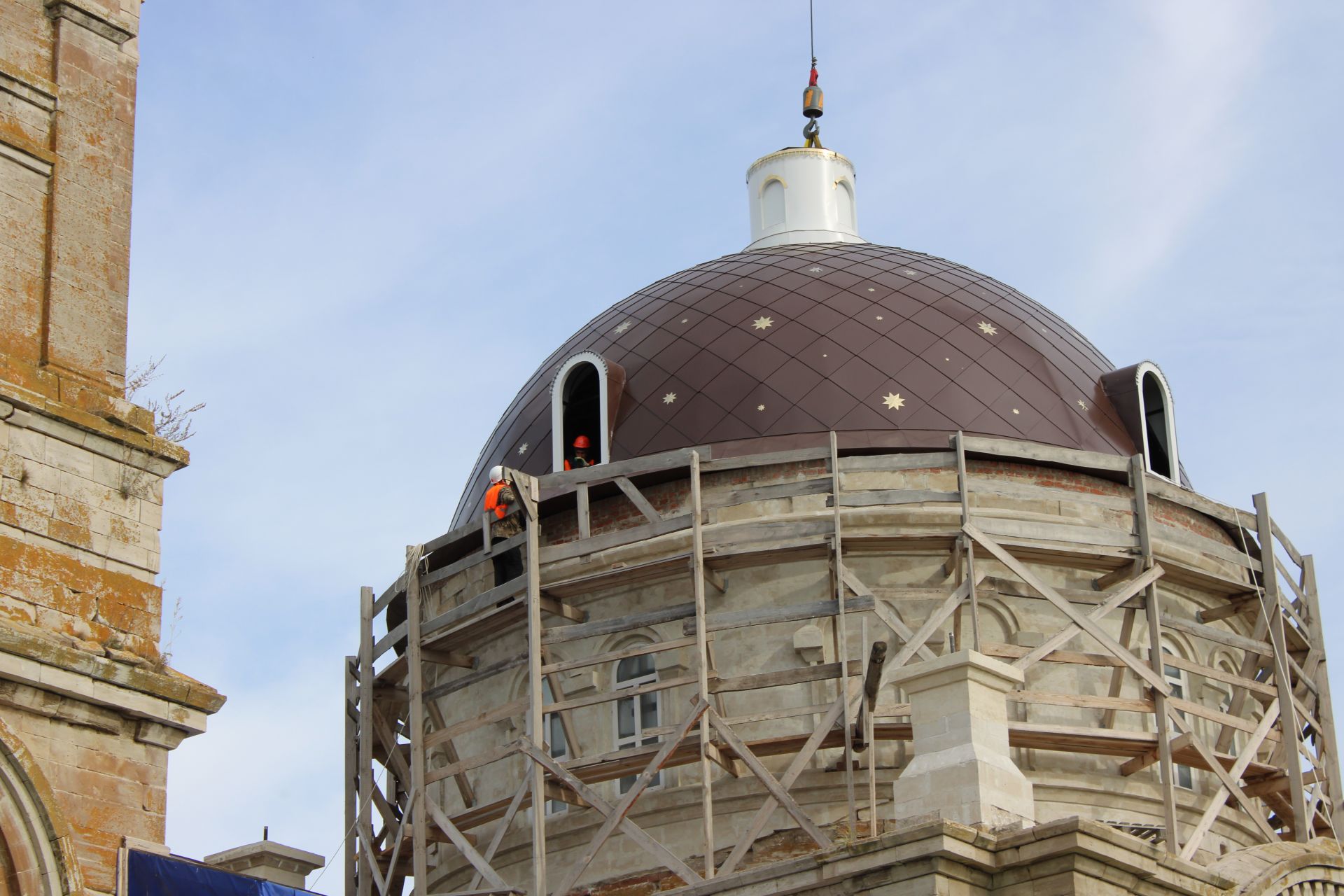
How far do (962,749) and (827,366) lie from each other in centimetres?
913

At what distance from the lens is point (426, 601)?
24938 millimetres

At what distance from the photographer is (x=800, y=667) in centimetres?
2275

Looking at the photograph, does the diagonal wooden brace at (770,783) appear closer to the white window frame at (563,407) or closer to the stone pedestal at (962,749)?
the white window frame at (563,407)

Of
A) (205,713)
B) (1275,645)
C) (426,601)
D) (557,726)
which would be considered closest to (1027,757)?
(1275,645)

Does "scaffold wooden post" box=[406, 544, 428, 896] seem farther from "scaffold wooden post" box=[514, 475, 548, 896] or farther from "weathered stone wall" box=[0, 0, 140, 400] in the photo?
"weathered stone wall" box=[0, 0, 140, 400]

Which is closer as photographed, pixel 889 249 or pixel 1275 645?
pixel 1275 645

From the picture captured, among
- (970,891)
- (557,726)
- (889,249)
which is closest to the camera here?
(970,891)

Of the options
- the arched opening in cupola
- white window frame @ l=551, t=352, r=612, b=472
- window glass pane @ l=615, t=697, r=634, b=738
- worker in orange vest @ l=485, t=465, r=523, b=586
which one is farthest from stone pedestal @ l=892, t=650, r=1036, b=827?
the arched opening in cupola

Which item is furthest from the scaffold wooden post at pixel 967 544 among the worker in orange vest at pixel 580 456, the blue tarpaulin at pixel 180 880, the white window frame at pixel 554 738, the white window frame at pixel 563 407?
the blue tarpaulin at pixel 180 880

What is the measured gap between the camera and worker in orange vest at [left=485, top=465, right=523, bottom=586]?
23.2 m

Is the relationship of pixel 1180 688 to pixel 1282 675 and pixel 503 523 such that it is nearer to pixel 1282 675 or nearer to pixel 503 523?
pixel 1282 675

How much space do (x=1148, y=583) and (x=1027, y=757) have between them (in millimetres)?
2048

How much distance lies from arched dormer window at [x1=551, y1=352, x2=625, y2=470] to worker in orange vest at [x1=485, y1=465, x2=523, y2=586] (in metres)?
0.98

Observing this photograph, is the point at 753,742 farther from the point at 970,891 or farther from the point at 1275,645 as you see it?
the point at 970,891
